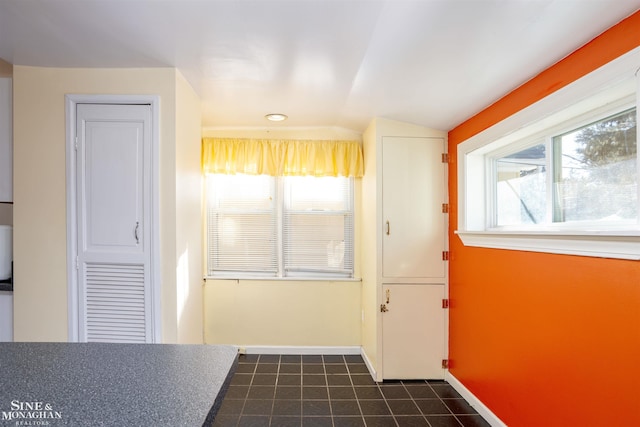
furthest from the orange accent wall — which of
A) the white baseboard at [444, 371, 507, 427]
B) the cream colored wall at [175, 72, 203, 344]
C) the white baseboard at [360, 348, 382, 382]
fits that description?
the cream colored wall at [175, 72, 203, 344]

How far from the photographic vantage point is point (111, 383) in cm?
86

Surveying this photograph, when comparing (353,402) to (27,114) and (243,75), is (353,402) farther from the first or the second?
(27,114)

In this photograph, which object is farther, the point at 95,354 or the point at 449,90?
the point at 449,90

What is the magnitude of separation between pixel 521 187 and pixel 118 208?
105 inches

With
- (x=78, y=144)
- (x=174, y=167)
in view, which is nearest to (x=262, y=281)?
(x=174, y=167)

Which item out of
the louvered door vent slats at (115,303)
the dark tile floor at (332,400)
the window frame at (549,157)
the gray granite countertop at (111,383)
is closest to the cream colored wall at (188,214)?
the louvered door vent slats at (115,303)

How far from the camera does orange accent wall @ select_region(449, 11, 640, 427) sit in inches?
54.6

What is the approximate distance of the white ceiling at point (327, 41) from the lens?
4.86ft

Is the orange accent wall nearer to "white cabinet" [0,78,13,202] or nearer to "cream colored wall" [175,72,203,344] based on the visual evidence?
"cream colored wall" [175,72,203,344]

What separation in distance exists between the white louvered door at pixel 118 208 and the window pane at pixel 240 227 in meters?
1.38

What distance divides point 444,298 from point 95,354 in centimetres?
266

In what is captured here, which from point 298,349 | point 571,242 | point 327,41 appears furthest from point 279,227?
point 571,242

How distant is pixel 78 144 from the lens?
2197 mm

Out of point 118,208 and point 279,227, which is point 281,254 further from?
point 118,208
